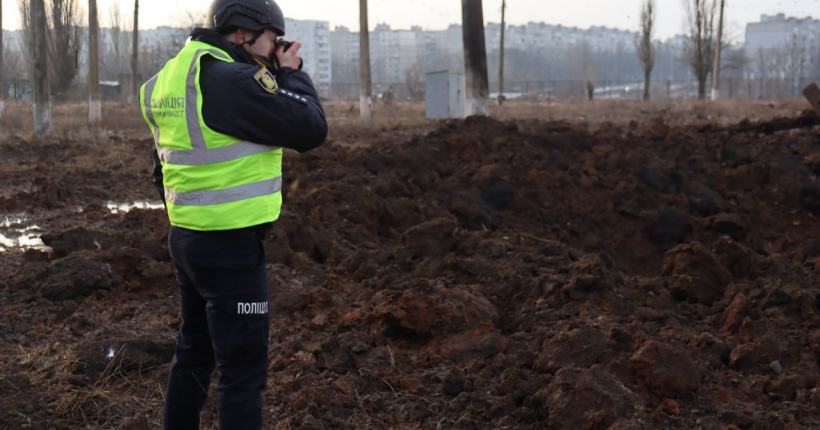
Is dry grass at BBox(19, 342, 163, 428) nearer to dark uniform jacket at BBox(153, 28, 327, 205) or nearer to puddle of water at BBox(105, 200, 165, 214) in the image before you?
dark uniform jacket at BBox(153, 28, 327, 205)

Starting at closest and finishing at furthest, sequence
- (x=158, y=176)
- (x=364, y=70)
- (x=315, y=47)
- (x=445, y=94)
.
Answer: (x=158, y=176), (x=364, y=70), (x=445, y=94), (x=315, y=47)

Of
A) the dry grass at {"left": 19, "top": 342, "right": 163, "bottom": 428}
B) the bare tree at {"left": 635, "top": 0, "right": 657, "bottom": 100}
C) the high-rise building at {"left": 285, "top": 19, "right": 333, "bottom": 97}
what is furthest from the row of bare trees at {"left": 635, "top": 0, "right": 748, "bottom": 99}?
the high-rise building at {"left": 285, "top": 19, "right": 333, "bottom": 97}

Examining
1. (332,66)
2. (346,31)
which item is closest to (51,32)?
(332,66)

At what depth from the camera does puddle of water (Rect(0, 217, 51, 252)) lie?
24.6 ft

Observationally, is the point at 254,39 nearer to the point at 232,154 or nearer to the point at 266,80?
Result: the point at 266,80

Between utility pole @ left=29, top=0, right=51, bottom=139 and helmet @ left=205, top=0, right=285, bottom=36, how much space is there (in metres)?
16.0

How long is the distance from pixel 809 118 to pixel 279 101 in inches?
418

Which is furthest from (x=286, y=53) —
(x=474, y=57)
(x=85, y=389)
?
(x=474, y=57)

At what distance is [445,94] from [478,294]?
2066cm

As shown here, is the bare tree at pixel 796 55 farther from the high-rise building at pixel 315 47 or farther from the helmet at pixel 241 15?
the helmet at pixel 241 15

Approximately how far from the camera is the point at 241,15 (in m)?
3.04

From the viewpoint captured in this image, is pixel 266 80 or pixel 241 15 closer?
pixel 266 80

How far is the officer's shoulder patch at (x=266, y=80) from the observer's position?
9.40 ft

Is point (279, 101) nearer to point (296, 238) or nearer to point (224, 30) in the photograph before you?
point (224, 30)
